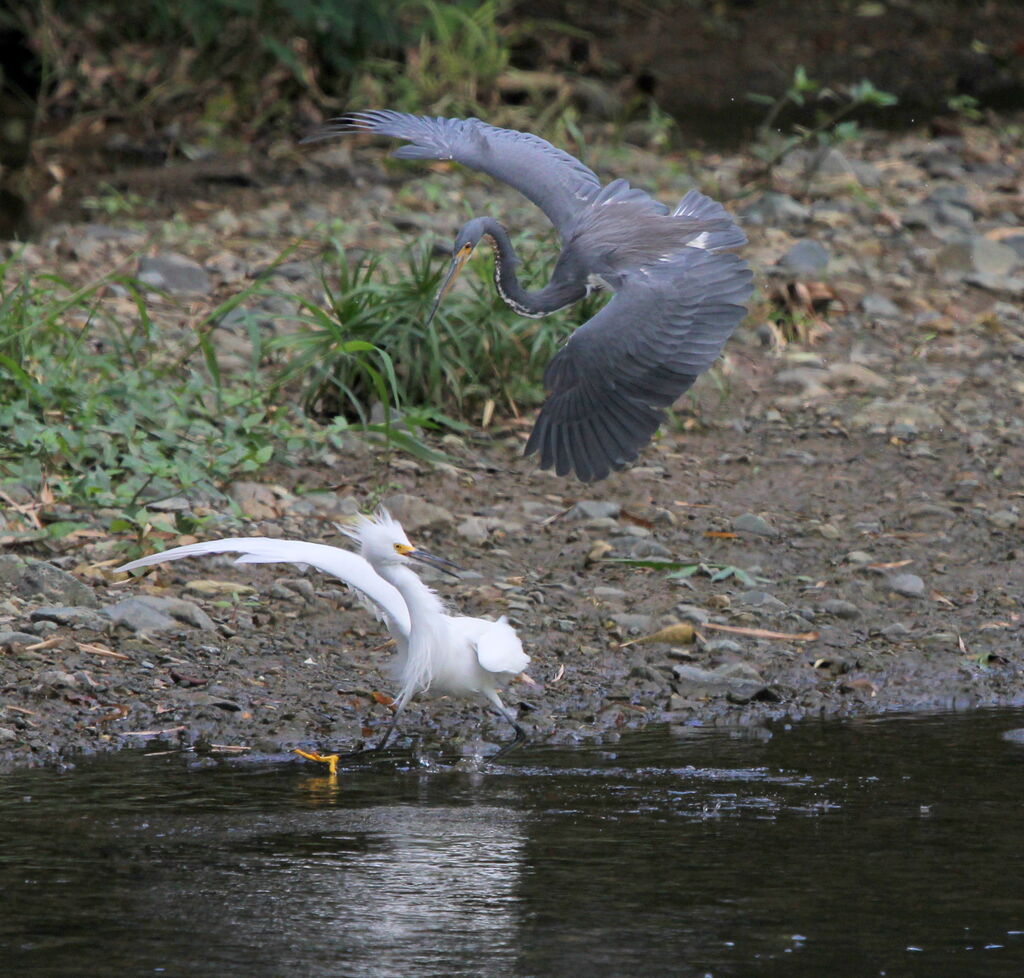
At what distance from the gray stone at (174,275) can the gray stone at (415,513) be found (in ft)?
8.82

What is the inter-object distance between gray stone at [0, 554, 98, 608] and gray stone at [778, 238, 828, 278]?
15.9 feet

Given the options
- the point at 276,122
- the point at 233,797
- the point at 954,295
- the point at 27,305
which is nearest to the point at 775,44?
the point at 276,122

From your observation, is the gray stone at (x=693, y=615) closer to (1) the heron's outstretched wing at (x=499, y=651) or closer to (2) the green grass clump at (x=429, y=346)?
(1) the heron's outstretched wing at (x=499, y=651)

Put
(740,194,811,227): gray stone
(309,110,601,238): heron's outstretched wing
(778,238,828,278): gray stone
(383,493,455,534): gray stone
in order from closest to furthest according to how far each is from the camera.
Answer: (383,493,455,534): gray stone, (309,110,601,238): heron's outstretched wing, (778,238,828,278): gray stone, (740,194,811,227): gray stone

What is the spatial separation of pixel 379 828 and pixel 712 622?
2.08 m

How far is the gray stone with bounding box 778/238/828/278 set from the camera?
935 centimetres

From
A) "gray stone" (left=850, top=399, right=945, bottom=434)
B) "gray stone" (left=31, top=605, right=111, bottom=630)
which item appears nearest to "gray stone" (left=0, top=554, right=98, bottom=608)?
"gray stone" (left=31, top=605, right=111, bottom=630)

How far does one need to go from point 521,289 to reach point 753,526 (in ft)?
4.33

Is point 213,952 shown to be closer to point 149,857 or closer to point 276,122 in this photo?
point 149,857

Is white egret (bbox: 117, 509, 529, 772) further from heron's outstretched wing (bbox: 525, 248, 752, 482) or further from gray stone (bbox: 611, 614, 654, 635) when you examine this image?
gray stone (bbox: 611, 614, 654, 635)

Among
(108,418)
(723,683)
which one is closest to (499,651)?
(723,683)

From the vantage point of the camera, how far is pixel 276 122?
1295cm

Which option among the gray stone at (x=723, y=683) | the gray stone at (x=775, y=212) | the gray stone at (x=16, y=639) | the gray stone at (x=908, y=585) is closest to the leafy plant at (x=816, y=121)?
the gray stone at (x=775, y=212)

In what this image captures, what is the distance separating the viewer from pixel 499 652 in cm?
500
